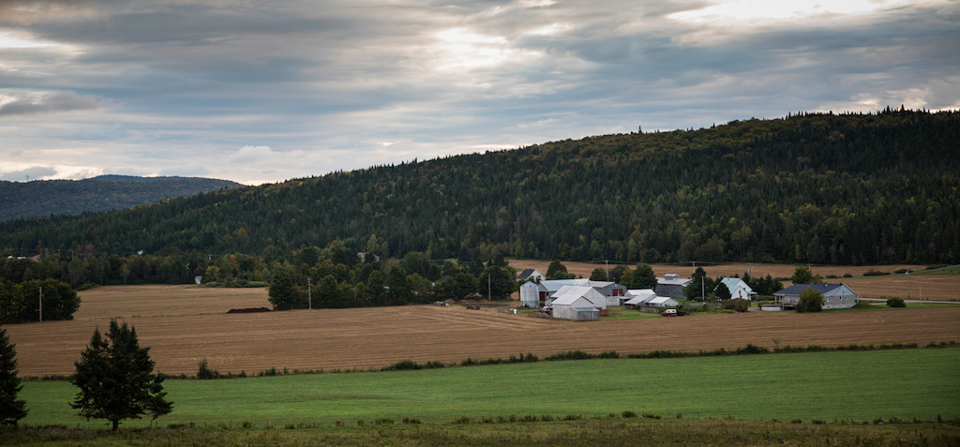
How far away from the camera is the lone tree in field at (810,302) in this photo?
70500mm

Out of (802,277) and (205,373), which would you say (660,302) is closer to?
(802,277)

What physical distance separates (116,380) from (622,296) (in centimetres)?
6932

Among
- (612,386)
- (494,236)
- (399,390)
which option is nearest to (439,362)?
(399,390)

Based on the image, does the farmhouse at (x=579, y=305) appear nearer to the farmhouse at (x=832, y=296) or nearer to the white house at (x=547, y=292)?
the white house at (x=547, y=292)

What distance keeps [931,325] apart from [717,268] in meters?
64.2

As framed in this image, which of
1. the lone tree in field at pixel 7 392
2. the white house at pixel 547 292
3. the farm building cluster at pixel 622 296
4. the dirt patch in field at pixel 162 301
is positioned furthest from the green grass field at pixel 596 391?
the dirt patch in field at pixel 162 301

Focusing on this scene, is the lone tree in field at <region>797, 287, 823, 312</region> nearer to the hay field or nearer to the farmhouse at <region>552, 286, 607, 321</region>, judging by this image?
the hay field

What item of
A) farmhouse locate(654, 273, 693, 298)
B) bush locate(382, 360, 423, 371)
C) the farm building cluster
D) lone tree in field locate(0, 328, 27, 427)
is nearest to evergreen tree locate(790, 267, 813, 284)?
the farm building cluster

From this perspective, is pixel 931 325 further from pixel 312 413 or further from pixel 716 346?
pixel 312 413

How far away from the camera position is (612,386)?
36.8 meters

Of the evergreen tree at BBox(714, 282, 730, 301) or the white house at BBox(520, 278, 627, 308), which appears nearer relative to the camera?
the evergreen tree at BBox(714, 282, 730, 301)

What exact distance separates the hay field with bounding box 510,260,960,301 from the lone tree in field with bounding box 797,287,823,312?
13271 mm

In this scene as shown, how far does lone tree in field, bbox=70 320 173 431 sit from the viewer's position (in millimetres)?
25812

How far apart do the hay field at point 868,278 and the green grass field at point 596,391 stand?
1603 inches
